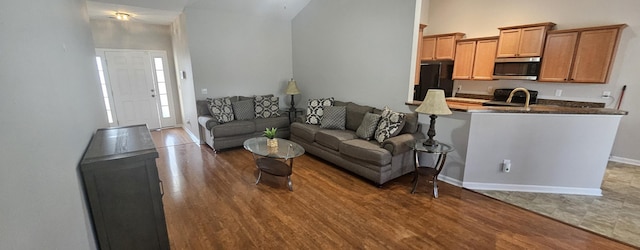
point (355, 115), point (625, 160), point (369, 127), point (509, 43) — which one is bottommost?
point (625, 160)

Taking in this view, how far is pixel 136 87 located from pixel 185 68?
1.69 m

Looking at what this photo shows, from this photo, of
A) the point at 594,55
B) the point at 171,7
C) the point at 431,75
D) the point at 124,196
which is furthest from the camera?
the point at 431,75

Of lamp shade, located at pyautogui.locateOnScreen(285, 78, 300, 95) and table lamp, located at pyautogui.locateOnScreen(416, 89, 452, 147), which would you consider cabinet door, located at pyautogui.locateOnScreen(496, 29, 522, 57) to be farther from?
lamp shade, located at pyautogui.locateOnScreen(285, 78, 300, 95)

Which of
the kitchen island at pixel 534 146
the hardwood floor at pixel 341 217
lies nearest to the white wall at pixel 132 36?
the hardwood floor at pixel 341 217

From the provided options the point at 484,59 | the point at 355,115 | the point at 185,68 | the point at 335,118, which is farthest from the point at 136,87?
the point at 484,59

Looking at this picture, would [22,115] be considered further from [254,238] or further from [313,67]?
[313,67]

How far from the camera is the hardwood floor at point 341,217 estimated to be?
7.52ft

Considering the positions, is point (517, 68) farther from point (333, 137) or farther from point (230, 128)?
point (230, 128)

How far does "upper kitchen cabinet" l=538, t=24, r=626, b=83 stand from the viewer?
406 cm

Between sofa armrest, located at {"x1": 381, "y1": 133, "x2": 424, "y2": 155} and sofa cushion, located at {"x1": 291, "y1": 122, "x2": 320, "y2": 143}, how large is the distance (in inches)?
52.5

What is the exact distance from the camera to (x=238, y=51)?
533 cm

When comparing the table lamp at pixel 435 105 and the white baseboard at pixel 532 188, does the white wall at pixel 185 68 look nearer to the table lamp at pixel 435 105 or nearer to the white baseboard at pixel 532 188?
the table lamp at pixel 435 105

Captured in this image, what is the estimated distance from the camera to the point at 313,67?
18.0 feet

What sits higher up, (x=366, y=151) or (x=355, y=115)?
(x=355, y=115)
